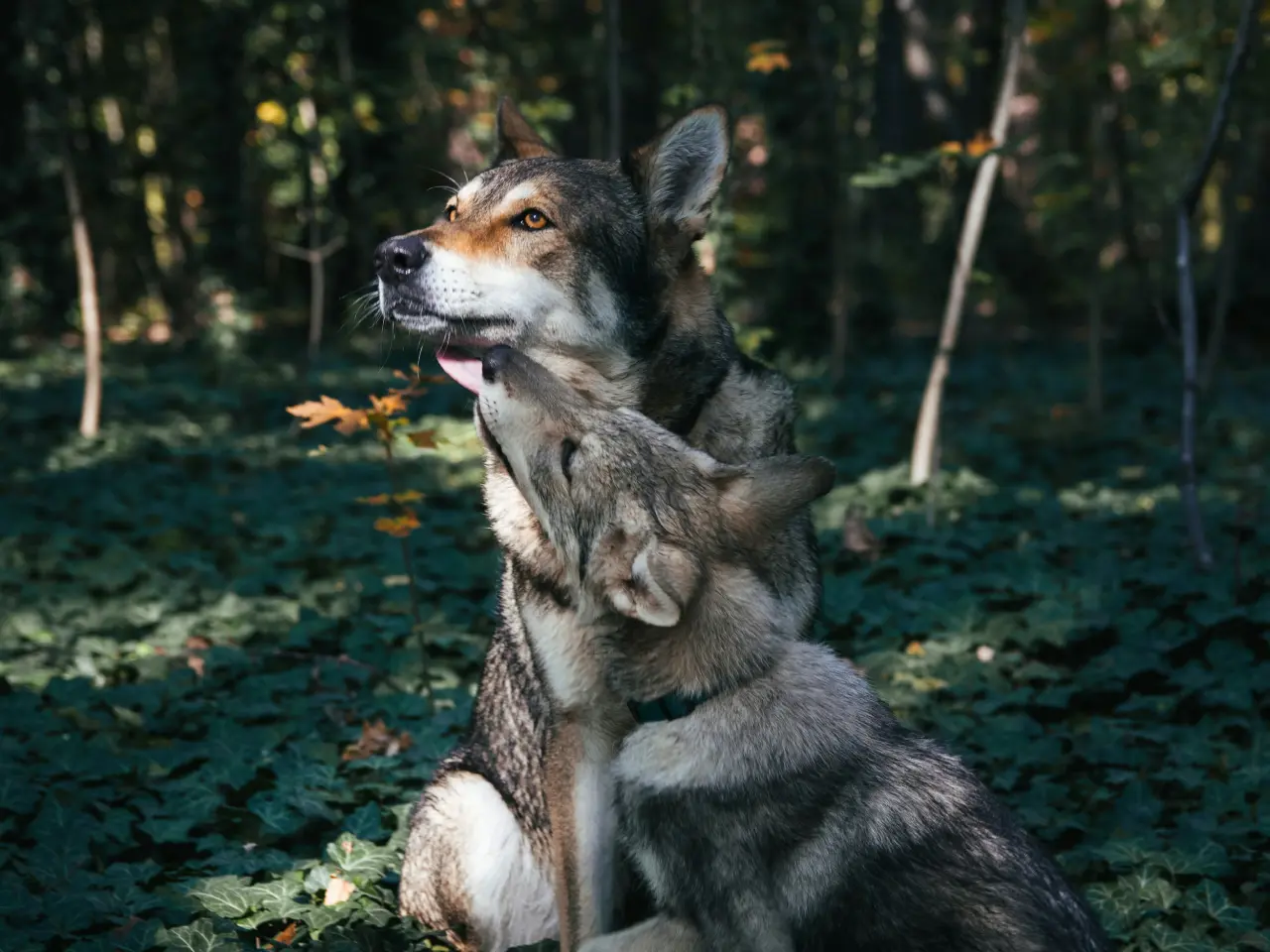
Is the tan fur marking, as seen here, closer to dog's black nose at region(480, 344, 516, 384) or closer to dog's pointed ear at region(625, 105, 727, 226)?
dog's black nose at region(480, 344, 516, 384)

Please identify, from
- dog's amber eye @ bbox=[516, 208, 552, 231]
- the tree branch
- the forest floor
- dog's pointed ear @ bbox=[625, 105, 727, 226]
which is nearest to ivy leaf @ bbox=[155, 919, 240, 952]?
the forest floor

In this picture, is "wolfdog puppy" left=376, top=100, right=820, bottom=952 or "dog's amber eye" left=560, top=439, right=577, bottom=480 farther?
"wolfdog puppy" left=376, top=100, right=820, bottom=952

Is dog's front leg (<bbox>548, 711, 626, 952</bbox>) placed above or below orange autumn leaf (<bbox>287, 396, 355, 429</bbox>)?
below

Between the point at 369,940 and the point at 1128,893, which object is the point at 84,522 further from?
the point at 1128,893

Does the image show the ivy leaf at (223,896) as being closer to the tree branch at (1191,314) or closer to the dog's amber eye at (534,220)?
the dog's amber eye at (534,220)

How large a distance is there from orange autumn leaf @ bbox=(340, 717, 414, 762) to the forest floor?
2cm

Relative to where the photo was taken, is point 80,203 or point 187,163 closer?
point 80,203

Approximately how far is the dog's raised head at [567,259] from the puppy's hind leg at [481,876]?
1.45 metres

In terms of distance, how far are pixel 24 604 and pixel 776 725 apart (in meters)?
5.58

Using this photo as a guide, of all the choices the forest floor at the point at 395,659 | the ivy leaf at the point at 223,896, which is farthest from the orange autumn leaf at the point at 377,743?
the ivy leaf at the point at 223,896

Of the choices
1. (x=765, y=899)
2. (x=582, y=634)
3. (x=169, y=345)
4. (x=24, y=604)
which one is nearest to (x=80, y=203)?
(x=24, y=604)

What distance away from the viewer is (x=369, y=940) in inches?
155

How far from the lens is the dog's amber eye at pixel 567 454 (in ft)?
11.8

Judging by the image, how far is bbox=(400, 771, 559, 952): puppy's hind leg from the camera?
13.0 ft
